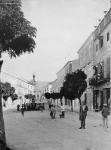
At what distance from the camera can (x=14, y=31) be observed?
24.4 metres

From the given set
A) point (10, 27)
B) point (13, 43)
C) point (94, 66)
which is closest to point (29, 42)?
point (13, 43)

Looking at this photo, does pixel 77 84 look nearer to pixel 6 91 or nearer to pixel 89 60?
pixel 89 60

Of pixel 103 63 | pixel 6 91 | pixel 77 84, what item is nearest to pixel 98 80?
pixel 103 63

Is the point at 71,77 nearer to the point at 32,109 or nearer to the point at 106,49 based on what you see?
the point at 106,49

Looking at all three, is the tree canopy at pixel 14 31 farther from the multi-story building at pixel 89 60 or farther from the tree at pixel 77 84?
the multi-story building at pixel 89 60

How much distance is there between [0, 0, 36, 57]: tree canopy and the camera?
22469mm

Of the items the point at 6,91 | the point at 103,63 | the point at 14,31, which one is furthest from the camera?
the point at 6,91

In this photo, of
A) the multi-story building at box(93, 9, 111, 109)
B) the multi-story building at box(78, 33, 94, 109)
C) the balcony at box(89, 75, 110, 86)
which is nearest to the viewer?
the multi-story building at box(93, 9, 111, 109)

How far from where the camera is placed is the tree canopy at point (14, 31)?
22469mm

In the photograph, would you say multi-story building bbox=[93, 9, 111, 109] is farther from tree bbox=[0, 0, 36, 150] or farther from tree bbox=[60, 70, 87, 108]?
tree bbox=[0, 0, 36, 150]

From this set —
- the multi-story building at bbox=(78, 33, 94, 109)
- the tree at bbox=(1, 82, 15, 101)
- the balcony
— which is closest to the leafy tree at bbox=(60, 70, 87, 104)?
the balcony

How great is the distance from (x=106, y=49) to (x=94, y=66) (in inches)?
273

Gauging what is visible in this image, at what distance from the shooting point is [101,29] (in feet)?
145

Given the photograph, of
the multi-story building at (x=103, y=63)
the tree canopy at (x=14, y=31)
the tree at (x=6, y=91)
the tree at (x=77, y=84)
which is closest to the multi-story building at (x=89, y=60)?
the multi-story building at (x=103, y=63)
